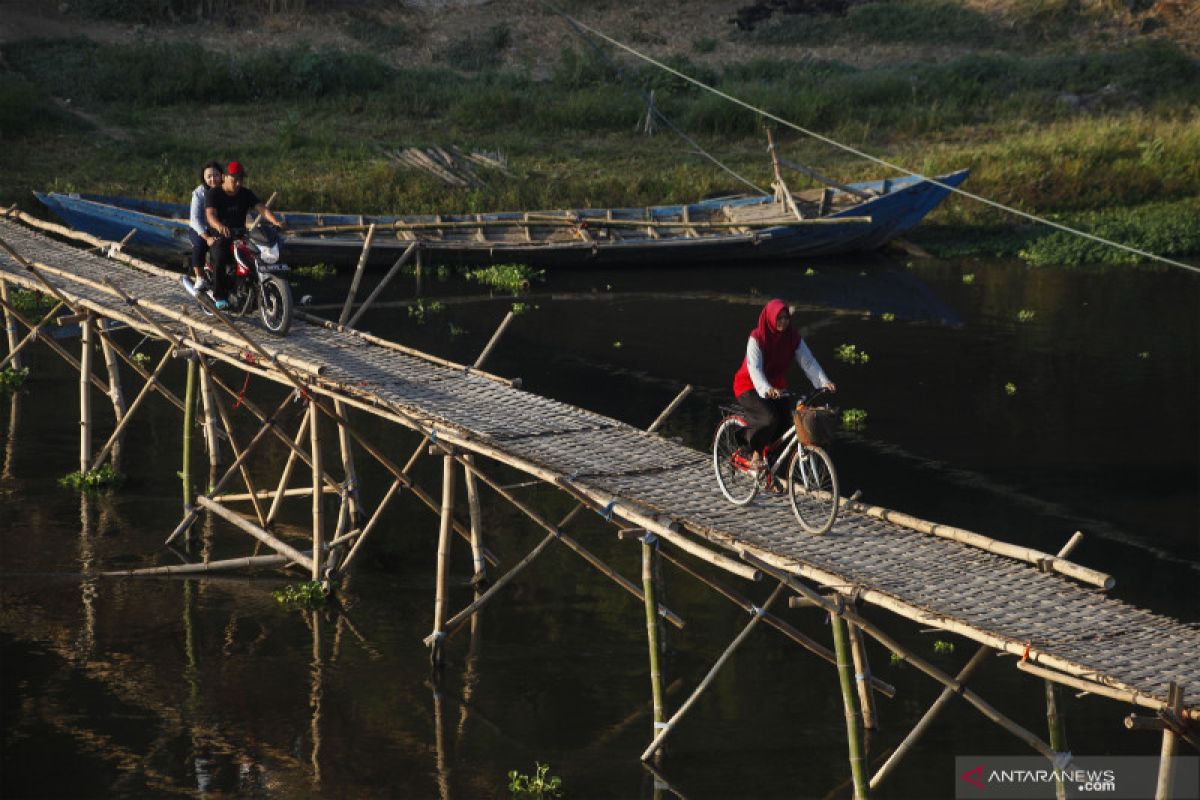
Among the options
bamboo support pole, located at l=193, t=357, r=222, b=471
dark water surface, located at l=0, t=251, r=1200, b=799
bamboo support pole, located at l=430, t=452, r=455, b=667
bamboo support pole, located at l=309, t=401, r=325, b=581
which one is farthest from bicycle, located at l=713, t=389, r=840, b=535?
bamboo support pole, located at l=193, t=357, r=222, b=471

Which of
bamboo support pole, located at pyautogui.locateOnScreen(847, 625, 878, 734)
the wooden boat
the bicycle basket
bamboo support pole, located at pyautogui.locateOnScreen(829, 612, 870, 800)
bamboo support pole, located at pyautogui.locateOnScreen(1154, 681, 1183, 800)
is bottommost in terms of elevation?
the wooden boat

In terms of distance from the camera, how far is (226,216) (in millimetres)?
15969

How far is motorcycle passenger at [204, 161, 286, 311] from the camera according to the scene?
51.6 feet

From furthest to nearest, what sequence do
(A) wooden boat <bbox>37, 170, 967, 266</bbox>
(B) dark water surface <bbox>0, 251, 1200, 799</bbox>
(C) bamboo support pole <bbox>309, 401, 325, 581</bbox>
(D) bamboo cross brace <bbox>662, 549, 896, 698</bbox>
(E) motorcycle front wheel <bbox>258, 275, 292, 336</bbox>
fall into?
(A) wooden boat <bbox>37, 170, 967, 266</bbox>
(E) motorcycle front wheel <bbox>258, 275, 292, 336</bbox>
(C) bamboo support pole <bbox>309, 401, 325, 581</bbox>
(B) dark water surface <bbox>0, 251, 1200, 799</bbox>
(D) bamboo cross brace <bbox>662, 549, 896, 698</bbox>

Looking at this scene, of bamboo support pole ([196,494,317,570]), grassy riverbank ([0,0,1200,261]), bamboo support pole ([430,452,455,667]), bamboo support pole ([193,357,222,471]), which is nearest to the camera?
bamboo support pole ([430,452,455,667])

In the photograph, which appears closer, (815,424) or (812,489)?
(815,424)

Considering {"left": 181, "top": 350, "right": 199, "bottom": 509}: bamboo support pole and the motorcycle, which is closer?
the motorcycle

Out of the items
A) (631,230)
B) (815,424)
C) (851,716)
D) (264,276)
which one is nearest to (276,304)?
(264,276)

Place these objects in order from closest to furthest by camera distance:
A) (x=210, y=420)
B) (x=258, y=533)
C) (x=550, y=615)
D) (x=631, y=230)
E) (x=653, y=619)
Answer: (x=653, y=619) → (x=550, y=615) → (x=258, y=533) → (x=210, y=420) → (x=631, y=230)

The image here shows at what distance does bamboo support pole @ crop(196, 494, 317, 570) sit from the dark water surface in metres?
0.42

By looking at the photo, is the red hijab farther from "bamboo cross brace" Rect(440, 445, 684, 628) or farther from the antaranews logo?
the antaranews logo

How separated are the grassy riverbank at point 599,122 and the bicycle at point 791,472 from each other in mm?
19248

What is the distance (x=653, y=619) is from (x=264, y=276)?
624cm

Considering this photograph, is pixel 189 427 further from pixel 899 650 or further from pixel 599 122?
pixel 599 122
